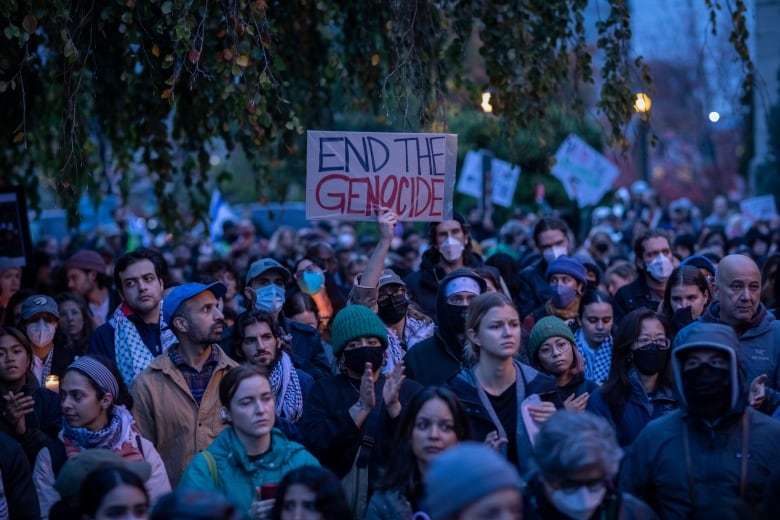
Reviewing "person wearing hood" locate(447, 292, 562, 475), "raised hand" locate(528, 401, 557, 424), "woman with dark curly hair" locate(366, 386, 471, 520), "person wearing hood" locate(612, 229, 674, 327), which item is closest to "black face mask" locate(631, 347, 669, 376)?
"person wearing hood" locate(447, 292, 562, 475)

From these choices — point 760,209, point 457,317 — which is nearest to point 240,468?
point 457,317

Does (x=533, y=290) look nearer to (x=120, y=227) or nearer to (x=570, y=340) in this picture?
(x=570, y=340)

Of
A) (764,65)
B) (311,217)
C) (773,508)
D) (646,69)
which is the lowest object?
(773,508)

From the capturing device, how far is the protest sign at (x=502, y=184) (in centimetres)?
1659

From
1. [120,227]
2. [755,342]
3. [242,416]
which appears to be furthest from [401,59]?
[120,227]

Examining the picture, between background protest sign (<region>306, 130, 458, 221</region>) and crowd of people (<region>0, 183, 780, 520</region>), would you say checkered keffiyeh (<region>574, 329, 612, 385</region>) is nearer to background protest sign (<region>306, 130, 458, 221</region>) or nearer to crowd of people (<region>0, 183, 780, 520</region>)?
crowd of people (<region>0, 183, 780, 520</region>)

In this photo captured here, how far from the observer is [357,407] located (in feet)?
19.8

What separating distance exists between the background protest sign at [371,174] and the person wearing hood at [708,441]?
131 inches

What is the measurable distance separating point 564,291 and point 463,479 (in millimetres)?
5272

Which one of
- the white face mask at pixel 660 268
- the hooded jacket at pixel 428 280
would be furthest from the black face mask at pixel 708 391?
the white face mask at pixel 660 268

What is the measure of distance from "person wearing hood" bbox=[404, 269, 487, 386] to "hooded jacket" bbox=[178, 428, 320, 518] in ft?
4.28

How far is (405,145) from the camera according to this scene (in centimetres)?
826

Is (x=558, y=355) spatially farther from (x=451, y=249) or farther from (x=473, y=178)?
(x=473, y=178)

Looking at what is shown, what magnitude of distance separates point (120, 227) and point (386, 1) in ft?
32.0
